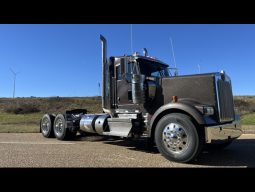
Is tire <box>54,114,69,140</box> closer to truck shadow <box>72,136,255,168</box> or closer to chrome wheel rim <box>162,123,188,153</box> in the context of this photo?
truck shadow <box>72,136,255,168</box>

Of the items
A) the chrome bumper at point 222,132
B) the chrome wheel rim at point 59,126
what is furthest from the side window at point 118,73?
the chrome wheel rim at point 59,126

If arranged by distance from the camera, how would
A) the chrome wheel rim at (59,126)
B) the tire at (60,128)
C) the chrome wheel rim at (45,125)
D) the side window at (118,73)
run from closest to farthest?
the side window at (118,73) → the tire at (60,128) → the chrome wheel rim at (59,126) → the chrome wheel rim at (45,125)

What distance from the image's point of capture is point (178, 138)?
7.03 m

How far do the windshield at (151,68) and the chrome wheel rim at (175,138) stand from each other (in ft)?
7.14

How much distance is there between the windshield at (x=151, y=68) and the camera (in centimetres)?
895

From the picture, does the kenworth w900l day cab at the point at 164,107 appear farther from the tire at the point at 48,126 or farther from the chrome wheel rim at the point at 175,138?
the tire at the point at 48,126

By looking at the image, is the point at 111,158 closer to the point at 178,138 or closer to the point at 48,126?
the point at 178,138

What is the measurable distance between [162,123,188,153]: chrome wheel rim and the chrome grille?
1085 millimetres

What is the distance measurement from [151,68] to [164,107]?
1.96 meters

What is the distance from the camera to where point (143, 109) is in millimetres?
8727

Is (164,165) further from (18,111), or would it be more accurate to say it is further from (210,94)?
(18,111)

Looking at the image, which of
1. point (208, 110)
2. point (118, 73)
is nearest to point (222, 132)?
point (208, 110)
